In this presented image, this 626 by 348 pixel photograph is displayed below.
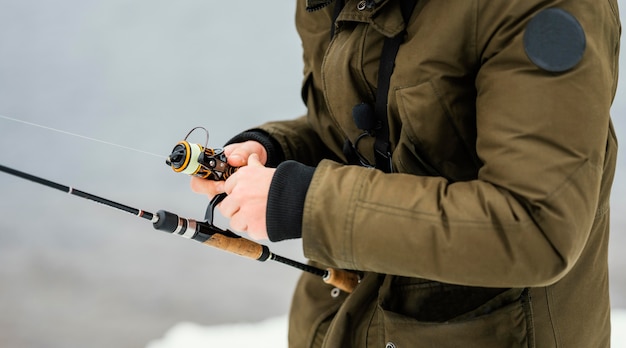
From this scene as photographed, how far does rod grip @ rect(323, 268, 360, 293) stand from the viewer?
1261mm

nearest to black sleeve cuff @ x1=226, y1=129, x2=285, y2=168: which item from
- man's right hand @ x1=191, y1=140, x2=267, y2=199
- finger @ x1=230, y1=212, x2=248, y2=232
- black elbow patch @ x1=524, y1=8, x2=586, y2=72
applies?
man's right hand @ x1=191, y1=140, x2=267, y2=199

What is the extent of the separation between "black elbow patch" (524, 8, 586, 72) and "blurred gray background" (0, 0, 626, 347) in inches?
48.9

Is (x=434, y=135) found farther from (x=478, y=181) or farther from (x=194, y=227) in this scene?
(x=194, y=227)

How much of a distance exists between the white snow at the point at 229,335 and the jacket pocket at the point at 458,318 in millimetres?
982

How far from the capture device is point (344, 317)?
1.16 metres

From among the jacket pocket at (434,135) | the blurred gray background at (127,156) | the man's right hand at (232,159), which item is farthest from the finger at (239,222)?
the blurred gray background at (127,156)

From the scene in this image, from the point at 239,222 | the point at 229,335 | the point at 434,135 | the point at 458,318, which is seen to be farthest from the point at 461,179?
the point at 229,335

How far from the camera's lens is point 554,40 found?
82 cm

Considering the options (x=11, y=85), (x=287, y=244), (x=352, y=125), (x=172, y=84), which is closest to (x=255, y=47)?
(x=172, y=84)

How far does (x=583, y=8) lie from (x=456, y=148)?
0.25 m

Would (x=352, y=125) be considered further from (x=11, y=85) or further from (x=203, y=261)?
(x=203, y=261)

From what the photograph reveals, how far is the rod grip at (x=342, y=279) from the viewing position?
126cm

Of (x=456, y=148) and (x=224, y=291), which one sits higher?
(x=456, y=148)

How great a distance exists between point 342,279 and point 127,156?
1040 millimetres
